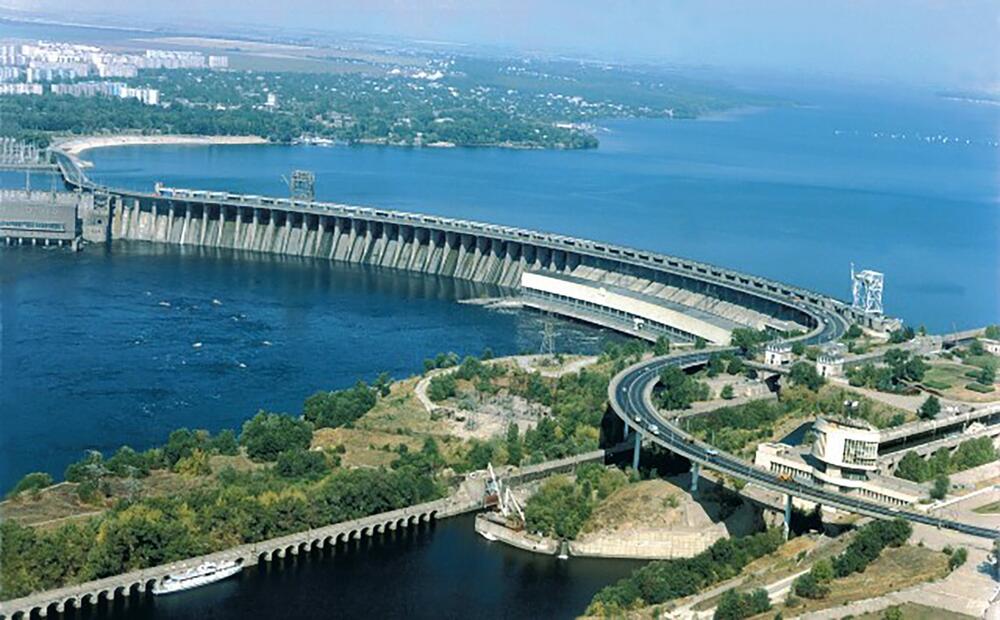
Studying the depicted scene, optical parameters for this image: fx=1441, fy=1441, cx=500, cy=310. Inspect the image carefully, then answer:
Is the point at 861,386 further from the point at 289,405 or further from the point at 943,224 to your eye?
the point at 943,224

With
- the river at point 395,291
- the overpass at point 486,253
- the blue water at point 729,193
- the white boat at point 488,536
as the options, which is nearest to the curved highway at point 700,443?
the river at point 395,291

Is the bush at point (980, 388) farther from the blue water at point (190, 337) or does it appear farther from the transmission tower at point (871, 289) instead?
the blue water at point (190, 337)

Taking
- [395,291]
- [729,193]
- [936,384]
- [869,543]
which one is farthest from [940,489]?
[729,193]

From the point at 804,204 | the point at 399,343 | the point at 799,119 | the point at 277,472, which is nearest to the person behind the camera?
the point at 277,472

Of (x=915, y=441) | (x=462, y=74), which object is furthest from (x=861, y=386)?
(x=462, y=74)

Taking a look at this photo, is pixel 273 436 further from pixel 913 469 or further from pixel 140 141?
pixel 140 141
